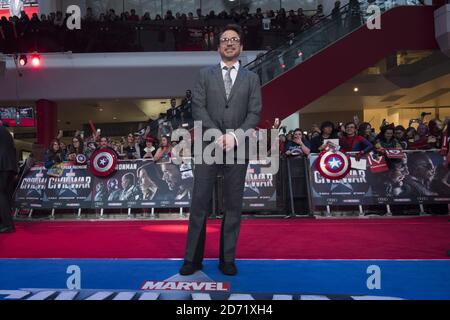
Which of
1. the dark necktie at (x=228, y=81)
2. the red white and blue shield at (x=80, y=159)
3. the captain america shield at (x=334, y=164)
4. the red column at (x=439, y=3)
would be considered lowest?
the captain america shield at (x=334, y=164)

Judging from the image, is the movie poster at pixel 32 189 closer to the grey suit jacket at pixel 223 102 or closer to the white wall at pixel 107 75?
the grey suit jacket at pixel 223 102

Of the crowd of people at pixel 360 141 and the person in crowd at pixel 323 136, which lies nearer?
the crowd of people at pixel 360 141

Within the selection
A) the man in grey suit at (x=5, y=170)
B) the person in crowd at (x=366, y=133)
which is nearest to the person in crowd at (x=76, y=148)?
the man in grey suit at (x=5, y=170)

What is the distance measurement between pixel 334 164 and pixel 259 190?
157 cm

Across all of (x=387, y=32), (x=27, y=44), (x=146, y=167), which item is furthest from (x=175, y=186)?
(x=27, y=44)

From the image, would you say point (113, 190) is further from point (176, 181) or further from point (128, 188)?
point (176, 181)

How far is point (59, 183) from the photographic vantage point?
9453mm

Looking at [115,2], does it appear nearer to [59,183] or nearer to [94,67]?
[94,67]

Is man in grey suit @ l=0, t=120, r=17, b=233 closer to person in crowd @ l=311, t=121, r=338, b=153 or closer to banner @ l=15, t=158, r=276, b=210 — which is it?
banner @ l=15, t=158, r=276, b=210

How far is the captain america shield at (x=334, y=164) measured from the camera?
333 inches

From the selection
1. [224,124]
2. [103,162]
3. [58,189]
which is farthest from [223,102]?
[58,189]

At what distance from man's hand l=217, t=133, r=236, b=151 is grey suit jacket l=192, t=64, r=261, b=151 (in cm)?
18

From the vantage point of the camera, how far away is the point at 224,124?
356 cm

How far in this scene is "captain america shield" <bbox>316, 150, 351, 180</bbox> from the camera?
8.46 m
